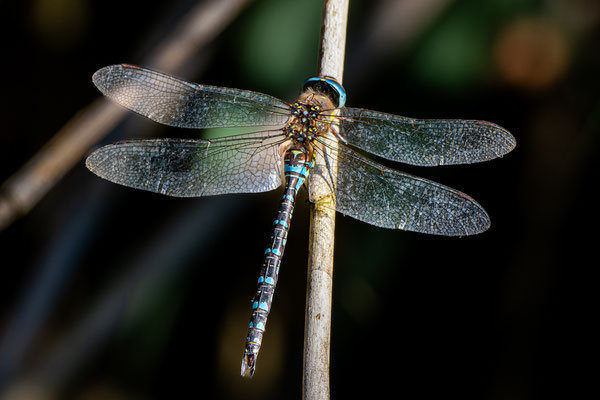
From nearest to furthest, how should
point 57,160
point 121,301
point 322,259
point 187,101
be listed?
point 322,259 < point 57,160 < point 187,101 < point 121,301

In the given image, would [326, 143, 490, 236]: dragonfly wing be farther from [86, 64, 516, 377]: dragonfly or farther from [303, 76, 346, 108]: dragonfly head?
[303, 76, 346, 108]: dragonfly head

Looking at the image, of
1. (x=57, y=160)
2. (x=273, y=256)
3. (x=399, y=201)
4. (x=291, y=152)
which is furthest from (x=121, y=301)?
(x=399, y=201)

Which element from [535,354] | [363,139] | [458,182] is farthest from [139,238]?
[535,354]

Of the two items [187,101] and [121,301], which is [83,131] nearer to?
[187,101]

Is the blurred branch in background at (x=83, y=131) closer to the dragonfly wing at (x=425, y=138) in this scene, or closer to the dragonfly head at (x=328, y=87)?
the dragonfly head at (x=328, y=87)

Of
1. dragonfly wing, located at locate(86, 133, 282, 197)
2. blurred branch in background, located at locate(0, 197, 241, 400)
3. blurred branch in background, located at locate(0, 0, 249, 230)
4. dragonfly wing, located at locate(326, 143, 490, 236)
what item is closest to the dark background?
blurred branch in background, located at locate(0, 197, 241, 400)

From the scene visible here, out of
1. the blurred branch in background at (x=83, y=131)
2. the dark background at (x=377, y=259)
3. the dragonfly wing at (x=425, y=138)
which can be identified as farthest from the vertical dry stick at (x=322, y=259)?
the dark background at (x=377, y=259)
